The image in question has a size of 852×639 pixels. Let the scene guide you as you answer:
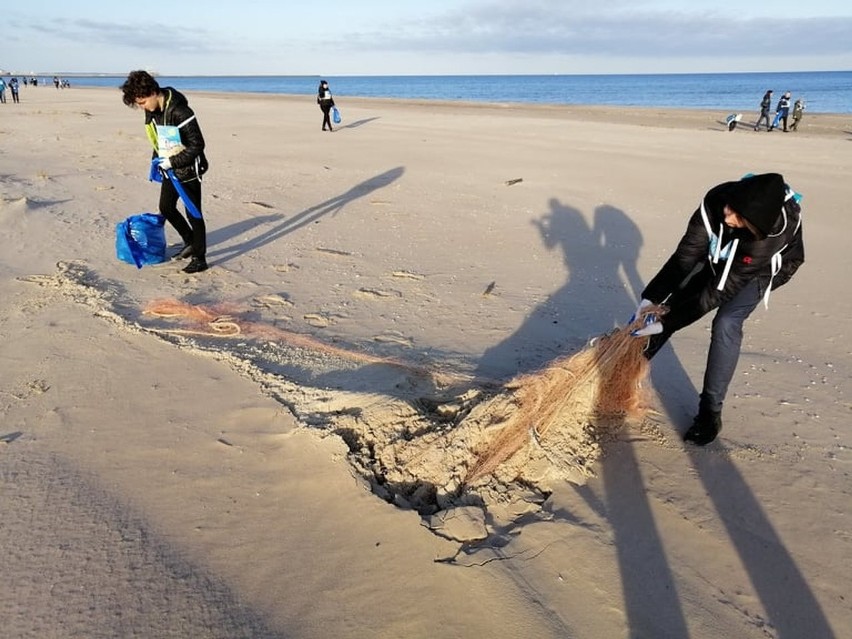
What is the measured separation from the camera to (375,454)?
3205mm

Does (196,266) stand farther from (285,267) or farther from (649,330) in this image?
(649,330)

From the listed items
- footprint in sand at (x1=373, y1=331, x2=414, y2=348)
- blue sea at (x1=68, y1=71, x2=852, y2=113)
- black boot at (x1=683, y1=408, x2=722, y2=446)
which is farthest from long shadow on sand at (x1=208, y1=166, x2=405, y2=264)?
blue sea at (x1=68, y1=71, x2=852, y2=113)

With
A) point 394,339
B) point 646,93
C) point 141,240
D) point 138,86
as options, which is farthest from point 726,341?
point 646,93

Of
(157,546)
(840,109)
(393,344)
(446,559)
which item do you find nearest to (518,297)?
(393,344)

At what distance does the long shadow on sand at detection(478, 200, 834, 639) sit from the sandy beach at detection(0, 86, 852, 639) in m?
0.02

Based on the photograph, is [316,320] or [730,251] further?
[316,320]

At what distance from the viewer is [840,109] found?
1422 inches

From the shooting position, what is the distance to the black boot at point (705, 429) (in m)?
3.57

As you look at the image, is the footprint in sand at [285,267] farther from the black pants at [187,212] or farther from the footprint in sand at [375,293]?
the footprint in sand at [375,293]

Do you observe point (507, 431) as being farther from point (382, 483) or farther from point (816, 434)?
point (816, 434)

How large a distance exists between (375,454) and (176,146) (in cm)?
407

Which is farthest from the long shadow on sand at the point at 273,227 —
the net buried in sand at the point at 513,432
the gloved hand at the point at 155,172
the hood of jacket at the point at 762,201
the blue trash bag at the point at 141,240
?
the hood of jacket at the point at 762,201

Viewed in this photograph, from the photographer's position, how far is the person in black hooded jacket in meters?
2.91

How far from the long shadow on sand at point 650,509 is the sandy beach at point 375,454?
0.02m
